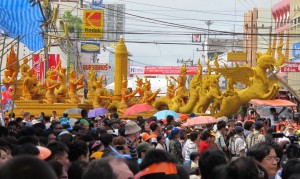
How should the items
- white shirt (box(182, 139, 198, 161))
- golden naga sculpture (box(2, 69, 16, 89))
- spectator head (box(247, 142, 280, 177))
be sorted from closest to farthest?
1. spectator head (box(247, 142, 280, 177))
2. white shirt (box(182, 139, 198, 161))
3. golden naga sculpture (box(2, 69, 16, 89))

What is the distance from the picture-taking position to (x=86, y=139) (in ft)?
36.8

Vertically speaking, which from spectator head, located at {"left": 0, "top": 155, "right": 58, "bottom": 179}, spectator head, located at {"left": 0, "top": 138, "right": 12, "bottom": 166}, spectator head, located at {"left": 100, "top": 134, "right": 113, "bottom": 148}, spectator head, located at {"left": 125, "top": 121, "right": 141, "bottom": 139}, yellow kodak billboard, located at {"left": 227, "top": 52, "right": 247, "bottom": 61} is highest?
yellow kodak billboard, located at {"left": 227, "top": 52, "right": 247, "bottom": 61}

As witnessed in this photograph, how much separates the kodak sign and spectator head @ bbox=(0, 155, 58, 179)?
5009cm

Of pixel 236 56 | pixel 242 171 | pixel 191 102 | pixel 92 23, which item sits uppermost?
pixel 92 23

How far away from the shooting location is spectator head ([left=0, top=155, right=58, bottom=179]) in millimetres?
3320

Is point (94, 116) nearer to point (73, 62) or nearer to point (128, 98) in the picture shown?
point (128, 98)

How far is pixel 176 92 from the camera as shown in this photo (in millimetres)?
38406

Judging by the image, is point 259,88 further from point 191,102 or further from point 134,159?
point 134,159

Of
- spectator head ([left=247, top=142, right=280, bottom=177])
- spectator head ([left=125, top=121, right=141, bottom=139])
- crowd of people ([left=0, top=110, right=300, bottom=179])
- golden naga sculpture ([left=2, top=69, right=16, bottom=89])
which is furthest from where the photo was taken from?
golden naga sculpture ([left=2, top=69, right=16, bottom=89])

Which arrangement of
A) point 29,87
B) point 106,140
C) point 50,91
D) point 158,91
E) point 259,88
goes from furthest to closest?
point 29,87, point 50,91, point 158,91, point 259,88, point 106,140

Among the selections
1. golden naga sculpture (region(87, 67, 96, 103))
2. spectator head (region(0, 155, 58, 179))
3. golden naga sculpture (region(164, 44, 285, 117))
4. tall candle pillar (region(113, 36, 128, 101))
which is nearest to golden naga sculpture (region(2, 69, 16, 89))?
golden naga sculpture (region(87, 67, 96, 103))

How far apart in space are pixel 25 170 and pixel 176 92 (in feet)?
115

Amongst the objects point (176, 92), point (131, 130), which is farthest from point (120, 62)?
point (131, 130)

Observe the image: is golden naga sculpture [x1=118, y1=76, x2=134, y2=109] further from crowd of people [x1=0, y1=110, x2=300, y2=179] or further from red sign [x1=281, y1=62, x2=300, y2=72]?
crowd of people [x1=0, y1=110, x2=300, y2=179]
